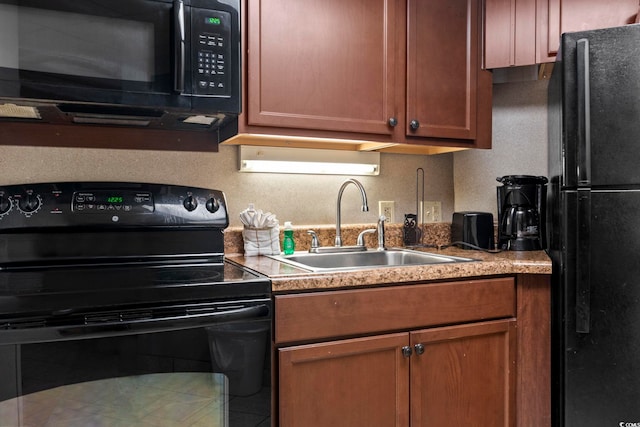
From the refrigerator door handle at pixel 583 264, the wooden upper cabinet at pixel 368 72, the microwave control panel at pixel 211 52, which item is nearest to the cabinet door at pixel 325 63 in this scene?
the wooden upper cabinet at pixel 368 72

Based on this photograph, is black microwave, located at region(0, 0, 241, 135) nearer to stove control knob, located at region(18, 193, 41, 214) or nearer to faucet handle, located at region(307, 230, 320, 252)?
stove control knob, located at region(18, 193, 41, 214)

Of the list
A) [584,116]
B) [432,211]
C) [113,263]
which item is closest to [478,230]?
[432,211]

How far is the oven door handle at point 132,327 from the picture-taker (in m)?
1.04

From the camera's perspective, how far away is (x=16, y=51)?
1.22 meters

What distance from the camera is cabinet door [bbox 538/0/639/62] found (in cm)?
179

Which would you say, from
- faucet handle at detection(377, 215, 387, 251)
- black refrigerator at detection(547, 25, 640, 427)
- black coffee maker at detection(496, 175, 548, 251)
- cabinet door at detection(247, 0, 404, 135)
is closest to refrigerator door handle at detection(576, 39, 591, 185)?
black refrigerator at detection(547, 25, 640, 427)

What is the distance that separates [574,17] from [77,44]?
69.7 inches

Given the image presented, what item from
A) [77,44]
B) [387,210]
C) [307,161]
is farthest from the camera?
[387,210]

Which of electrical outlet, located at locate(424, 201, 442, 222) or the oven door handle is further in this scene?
electrical outlet, located at locate(424, 201, 442, 222)

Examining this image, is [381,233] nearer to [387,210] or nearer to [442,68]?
[387,210]

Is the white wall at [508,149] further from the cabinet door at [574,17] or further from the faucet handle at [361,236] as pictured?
the faucet handle at [361,236]

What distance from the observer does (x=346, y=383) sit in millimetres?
1384

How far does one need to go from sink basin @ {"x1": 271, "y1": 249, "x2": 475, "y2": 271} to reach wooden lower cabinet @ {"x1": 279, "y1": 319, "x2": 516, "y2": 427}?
0.35m

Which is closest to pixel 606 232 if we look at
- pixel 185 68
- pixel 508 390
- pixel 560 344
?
pixel 560 344
